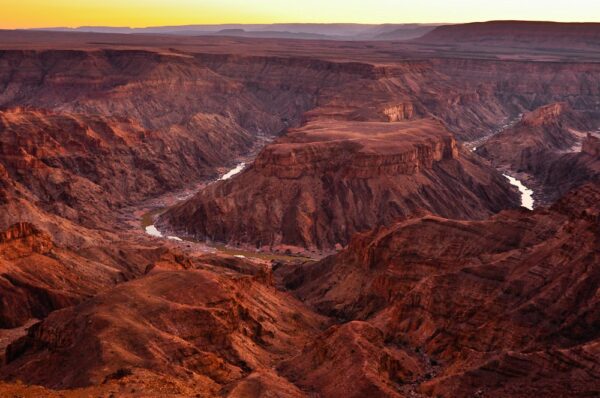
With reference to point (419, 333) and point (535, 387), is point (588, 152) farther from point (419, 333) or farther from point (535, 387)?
point (535, 387)

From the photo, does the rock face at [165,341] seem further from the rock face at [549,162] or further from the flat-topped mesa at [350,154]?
the rock face at [549,162]

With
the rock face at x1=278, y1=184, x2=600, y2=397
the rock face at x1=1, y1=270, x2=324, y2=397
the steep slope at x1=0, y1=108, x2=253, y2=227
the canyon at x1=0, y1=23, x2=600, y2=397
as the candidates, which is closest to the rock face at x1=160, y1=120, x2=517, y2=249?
the canyon at x1=0, y1=23, x2=600, y2=397

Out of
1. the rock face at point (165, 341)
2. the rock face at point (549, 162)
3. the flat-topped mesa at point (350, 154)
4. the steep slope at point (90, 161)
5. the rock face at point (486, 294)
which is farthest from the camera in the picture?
the rock face at point (549, 162)

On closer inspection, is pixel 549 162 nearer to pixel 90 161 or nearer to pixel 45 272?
pixel 90 161

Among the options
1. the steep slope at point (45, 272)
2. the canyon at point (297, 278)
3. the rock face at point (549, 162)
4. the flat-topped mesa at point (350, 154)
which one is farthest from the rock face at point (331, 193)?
the steep slope at point (45, 272)

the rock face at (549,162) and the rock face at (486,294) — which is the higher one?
the rock face at (486,294)

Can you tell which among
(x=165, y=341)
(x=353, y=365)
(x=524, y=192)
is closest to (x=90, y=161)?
(x=524, y=192)
